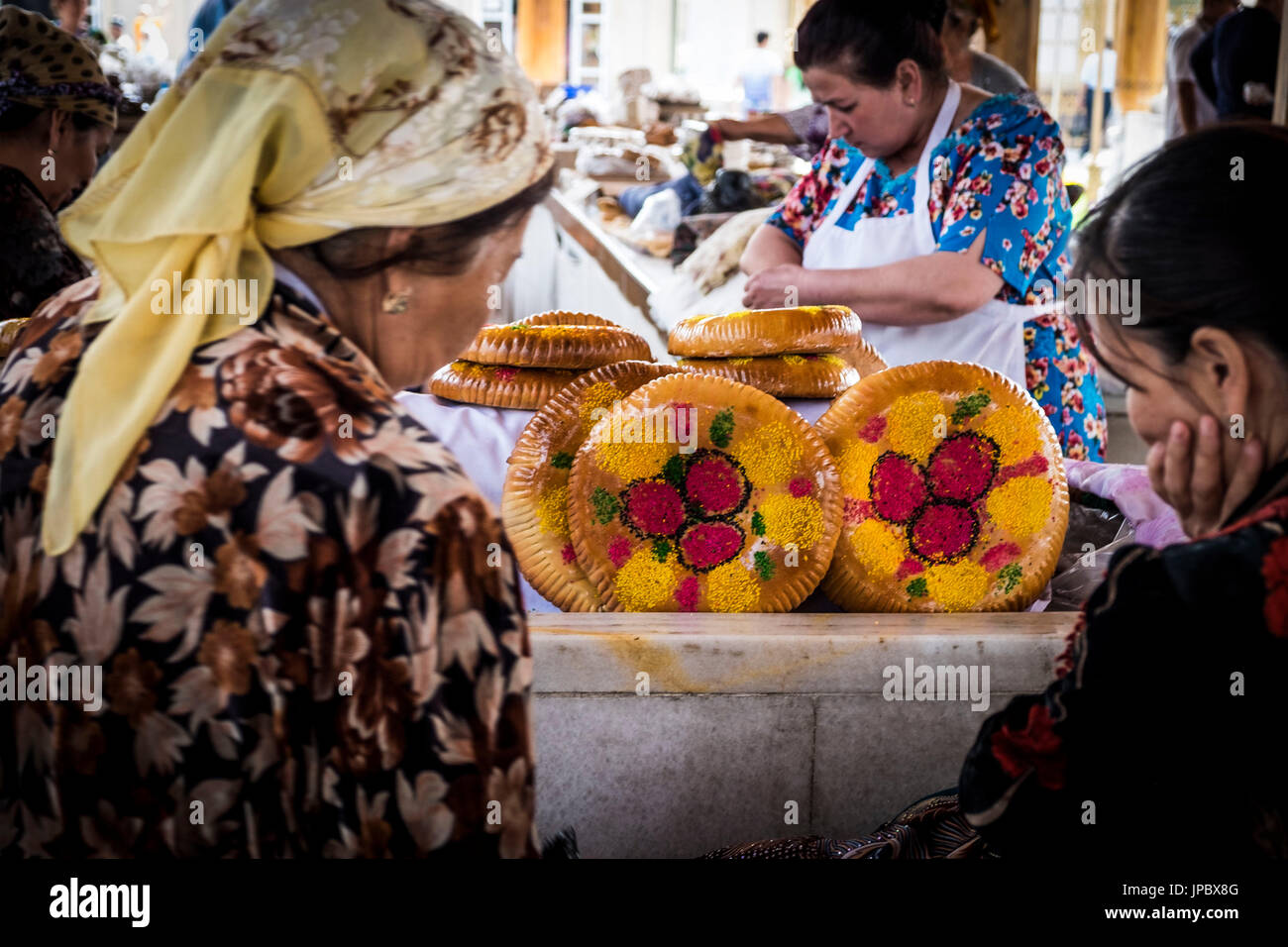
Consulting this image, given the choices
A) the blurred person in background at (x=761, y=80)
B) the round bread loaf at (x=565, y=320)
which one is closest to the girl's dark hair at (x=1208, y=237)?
the round bread loaf at (x=565, y=320)

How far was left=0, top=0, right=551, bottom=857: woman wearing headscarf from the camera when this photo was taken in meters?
0.80

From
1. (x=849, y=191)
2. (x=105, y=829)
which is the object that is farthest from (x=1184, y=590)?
(x=849, y=191)

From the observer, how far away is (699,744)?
4.46 feet

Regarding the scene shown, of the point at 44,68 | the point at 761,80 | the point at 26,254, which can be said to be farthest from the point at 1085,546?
the point at 761,80

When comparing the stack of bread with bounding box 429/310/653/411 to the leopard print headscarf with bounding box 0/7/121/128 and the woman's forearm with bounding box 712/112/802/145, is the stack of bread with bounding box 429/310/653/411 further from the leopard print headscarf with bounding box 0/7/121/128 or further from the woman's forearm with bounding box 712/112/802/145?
the woman's forearm with bounding box 712/112/802/145

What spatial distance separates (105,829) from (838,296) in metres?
1.55

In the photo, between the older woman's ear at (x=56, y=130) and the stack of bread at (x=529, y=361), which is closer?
the stack of bread at (x=529, y=361)

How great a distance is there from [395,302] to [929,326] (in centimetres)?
139

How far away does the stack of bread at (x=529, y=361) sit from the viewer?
165 centimetres

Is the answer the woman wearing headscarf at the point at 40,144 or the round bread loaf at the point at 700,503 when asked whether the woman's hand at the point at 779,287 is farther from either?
the woman wearing headscarf at the point at 40,144

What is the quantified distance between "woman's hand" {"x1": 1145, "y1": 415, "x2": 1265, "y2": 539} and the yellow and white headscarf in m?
0.57

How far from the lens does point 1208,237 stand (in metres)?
0.89

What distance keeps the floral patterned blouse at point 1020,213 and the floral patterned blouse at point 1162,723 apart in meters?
1.20

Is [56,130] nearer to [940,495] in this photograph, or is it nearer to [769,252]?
[769,252]
